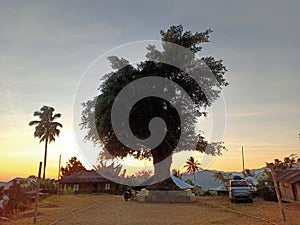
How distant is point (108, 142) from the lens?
2827 cm

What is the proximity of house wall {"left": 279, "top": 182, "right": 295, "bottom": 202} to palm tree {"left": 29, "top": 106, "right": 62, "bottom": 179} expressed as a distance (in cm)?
3479

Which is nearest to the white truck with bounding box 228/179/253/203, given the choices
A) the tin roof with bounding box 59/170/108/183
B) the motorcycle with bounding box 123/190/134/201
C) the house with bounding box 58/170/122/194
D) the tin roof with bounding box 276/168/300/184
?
the tin roof with bounding box 276/168/300/184

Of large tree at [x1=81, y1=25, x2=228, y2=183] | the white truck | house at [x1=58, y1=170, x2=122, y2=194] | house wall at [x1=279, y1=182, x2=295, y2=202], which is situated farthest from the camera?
house at [x1=58, y1=170, x2=122, y2=194]

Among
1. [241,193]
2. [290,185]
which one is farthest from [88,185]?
[290,185]

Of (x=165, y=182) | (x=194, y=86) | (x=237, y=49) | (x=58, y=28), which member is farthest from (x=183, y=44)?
(x=58, y=28)

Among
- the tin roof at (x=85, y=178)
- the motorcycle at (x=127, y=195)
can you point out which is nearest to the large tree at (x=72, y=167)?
the tin roof at (x=85, y=178)

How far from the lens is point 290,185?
24234mm

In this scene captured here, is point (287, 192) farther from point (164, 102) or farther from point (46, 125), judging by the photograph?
point (46, 125)

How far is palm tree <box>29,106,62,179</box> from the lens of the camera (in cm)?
5128

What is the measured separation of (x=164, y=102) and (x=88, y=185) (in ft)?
91.5

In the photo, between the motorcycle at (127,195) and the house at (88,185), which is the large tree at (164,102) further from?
the house at (88,185)

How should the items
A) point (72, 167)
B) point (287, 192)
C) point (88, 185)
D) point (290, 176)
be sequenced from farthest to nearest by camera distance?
point (72, 167) → point (88, 185) → point (287, 192) → point (290, 176)

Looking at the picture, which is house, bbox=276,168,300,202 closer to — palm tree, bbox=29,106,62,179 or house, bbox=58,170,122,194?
house, bbox=58,170,122,194

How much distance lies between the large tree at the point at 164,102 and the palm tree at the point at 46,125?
24.2 metres
